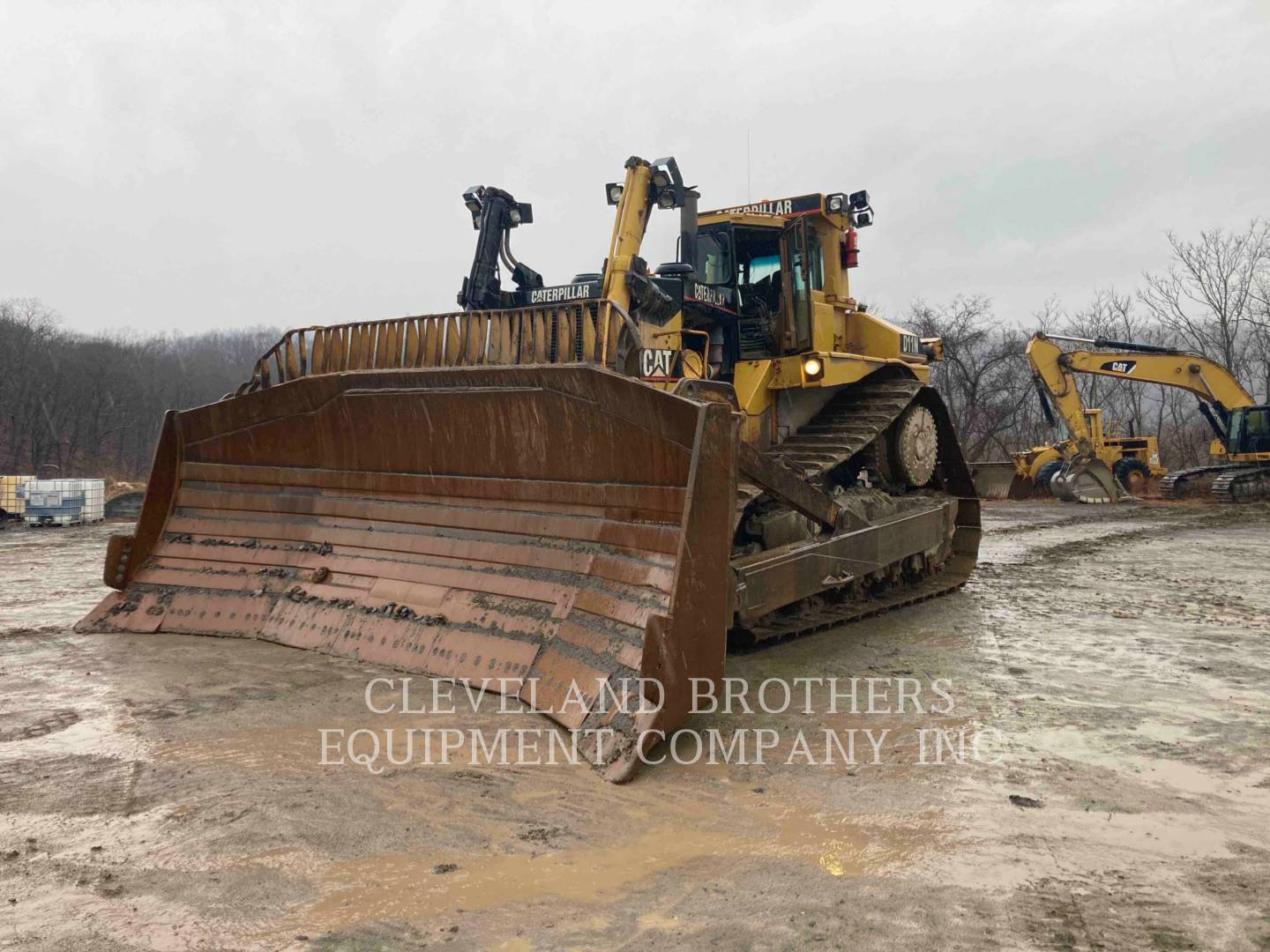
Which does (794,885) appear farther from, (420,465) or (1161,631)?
(1161,631)

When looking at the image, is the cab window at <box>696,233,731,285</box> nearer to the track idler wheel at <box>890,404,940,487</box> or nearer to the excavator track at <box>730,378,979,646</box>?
the excavator track at <box>730,378,979,646</box>

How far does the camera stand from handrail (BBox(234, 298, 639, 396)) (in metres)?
4.25

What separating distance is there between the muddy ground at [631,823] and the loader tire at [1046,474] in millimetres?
15104

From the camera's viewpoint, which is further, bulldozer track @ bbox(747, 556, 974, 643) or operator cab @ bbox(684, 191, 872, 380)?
operator cab @ bbox(684, 191, 872, 380)

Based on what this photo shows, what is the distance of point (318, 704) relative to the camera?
3.81 metres

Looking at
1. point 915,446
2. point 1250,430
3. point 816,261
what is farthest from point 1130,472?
point 816,261

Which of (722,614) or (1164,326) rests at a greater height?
(1164,326)

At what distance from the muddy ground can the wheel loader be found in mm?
345

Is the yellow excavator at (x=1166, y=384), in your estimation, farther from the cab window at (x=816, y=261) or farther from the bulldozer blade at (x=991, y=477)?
the cab window at (x=816, y=261)

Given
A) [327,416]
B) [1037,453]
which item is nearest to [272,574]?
[327,416]

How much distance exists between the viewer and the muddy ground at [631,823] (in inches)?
85.0

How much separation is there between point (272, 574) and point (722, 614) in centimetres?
288

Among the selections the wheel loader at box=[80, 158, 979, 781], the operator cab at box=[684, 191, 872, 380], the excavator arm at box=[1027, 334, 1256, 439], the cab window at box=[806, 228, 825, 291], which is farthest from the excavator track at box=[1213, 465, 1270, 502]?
the cab window at box=[806, 228, 825, 291]

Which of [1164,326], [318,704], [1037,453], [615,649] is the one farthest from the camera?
[1164,326]
